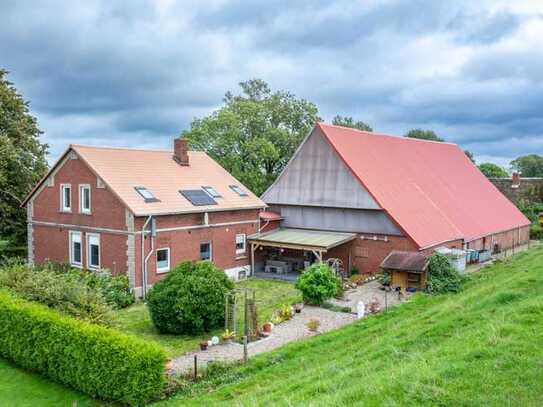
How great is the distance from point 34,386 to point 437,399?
33.5ft

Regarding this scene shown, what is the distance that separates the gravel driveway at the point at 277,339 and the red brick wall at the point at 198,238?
7403mm

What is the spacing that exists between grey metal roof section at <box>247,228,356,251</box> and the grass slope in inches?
315

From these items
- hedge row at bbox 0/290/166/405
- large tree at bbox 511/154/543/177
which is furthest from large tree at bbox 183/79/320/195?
large tree at bbox 511/154/543/177

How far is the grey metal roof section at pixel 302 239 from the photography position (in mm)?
25188

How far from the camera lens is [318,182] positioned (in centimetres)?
2872

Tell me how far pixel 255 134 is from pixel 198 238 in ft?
65.1

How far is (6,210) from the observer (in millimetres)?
28984

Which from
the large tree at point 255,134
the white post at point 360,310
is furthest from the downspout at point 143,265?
the large tree at point 255,134

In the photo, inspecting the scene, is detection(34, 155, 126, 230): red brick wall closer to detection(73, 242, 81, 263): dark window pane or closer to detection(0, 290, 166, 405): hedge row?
detection(73, 242, 81, 263): dark window pane

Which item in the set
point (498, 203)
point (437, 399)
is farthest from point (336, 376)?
point (498, 203)

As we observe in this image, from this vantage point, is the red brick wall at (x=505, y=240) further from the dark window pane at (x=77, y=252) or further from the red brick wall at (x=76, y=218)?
the dark window pane at (x=77, y=252)

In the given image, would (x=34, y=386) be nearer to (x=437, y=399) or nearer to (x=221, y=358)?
(x=221, y=358)

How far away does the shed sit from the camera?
2216 centimetres

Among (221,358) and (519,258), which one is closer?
(221,358)
